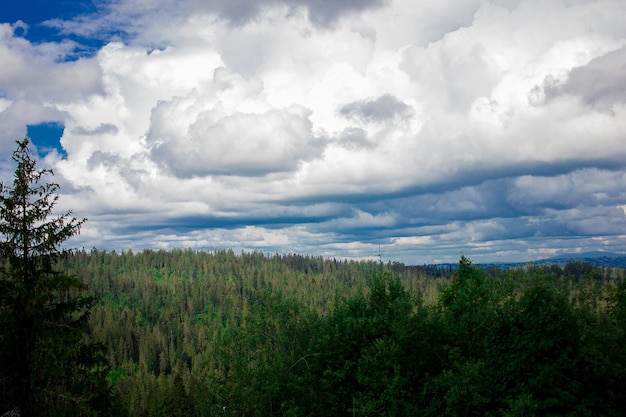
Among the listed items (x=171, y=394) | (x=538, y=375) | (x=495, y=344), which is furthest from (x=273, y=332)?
(x=171, y=394)

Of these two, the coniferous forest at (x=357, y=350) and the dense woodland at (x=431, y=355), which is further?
the dense woodland at (x=431, y=355)

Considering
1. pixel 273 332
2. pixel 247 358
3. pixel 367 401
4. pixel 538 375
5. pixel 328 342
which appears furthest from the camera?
pixel 273 332

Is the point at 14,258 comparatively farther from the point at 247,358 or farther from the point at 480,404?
the point at 480,404

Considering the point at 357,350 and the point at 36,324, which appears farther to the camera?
the point at 357,350

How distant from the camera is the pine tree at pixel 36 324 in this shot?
24.1 meters

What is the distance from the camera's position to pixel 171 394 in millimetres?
73688

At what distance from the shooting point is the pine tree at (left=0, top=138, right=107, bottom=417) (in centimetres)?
2412

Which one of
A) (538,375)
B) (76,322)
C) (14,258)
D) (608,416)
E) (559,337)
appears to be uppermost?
(14,258)

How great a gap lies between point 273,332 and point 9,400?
20362 millimetres

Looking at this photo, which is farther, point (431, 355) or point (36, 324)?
point (431, 355)

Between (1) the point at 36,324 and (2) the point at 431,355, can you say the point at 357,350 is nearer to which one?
(2) the point at 431,355

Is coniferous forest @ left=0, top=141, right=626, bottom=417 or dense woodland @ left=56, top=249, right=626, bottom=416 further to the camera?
dense woodland @ left=56, top=249, right=626, bottom=416

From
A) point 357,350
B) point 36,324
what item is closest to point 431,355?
point 357,350

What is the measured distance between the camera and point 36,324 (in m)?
25.0
